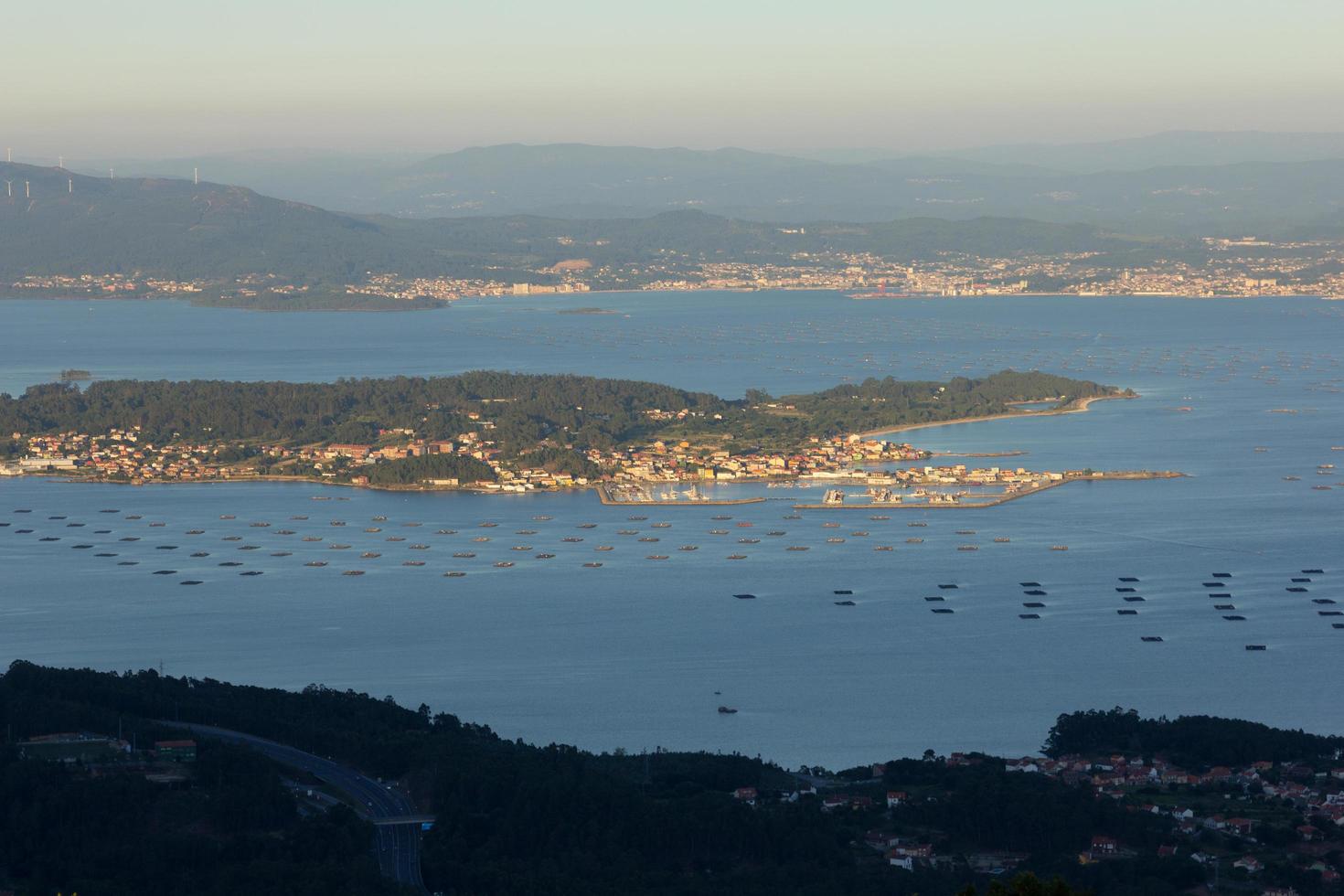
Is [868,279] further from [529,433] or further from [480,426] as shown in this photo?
[529,433]

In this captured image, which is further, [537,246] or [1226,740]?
[537,246]

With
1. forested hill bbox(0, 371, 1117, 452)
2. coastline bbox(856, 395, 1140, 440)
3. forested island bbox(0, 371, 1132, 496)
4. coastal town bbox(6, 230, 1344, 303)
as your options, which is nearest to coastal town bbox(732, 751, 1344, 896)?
forested island bbox(0, 371, 1132, 496)

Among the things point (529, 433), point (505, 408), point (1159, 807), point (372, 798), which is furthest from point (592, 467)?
point (1159, 807)

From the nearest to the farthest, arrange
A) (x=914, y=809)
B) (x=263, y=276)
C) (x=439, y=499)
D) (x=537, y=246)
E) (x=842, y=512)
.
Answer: (x=914, y=809)
(x=842, y=512)
(x=439, y=499)
(x=263, y=276)
(x=537, y=246)

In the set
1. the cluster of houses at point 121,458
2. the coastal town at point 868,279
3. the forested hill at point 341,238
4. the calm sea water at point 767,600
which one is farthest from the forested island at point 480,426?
the forested hill at point 341,238

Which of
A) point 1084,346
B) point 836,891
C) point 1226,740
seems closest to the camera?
point 836,891

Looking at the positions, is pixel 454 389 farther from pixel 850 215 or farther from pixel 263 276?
pixel 850 215

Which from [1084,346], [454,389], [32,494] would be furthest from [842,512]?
[1084,346]
